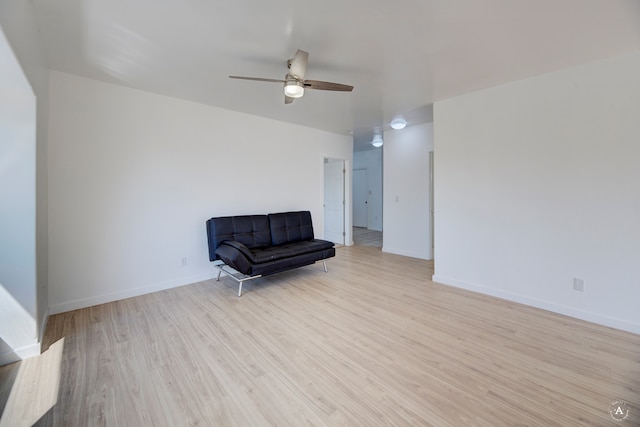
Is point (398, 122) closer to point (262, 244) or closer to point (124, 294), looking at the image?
point (262, 244)

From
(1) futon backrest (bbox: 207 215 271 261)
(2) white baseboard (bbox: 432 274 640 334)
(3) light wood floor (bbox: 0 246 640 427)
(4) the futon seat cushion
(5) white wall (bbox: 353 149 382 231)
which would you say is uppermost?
(5) white wall (bbox: 353 149 382 231)

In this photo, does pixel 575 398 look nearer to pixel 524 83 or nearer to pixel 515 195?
pixel 515 195

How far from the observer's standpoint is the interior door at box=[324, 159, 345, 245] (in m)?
6.03

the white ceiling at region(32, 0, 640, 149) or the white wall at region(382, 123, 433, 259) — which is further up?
the white ceiling at region(32, 0, 640, 149)

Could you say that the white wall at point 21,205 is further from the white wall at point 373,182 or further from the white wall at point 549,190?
the white wall at point 373,182

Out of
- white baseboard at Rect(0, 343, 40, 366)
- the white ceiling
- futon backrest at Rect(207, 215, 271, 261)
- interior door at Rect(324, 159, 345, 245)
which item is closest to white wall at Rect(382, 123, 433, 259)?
interior door at Rect(324, 159, 345, 245)

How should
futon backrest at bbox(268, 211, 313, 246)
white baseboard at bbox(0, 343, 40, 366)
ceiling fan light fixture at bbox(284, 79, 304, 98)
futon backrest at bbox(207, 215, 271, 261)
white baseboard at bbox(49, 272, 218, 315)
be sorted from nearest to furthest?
white baseboard at bbox(0, 343, 40, 366) → ceiling fan light fixture at bbox(284, 79, 304, 98) → white baseboard at bbox(49, 272, 218, 315) → futon backrest at bbox(207, 215, 271, 261) → futon backrest at bbox(268, 211, 313, 246)

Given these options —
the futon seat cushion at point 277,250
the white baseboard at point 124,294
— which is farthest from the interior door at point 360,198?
the white baseboard at point 124,294

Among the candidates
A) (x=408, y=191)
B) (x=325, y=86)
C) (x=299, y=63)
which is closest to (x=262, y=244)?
(x=325, y=86)

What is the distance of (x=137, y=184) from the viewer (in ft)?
10.4

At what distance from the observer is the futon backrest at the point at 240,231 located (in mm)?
3548

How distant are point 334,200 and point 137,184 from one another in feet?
13.1

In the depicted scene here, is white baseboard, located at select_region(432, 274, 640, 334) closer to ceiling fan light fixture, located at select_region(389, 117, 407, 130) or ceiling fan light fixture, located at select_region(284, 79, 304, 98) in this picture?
ceiling fan light fixture, located at select_region(389, 117, 407, 130)

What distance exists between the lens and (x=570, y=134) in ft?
8.71
